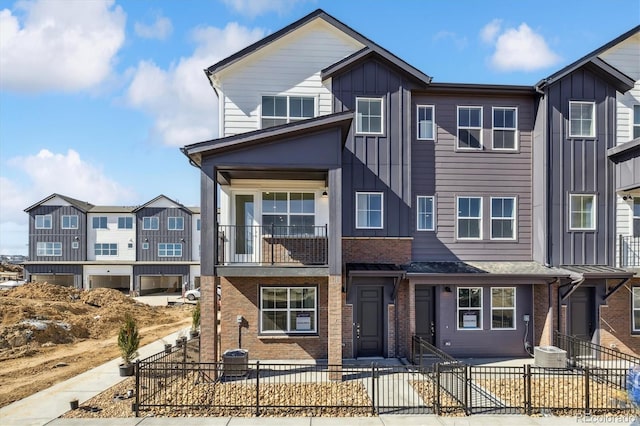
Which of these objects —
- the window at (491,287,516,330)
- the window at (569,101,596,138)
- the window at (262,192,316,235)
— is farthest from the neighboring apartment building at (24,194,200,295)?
the window at (569,101,596,138)

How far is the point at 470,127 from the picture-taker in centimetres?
1461

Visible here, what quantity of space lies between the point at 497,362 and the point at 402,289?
371 centimetres

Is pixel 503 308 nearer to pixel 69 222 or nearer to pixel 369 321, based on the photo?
pixel 369 321

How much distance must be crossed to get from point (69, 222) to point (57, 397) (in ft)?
118

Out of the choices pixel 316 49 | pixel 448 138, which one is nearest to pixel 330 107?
pixel 316 49

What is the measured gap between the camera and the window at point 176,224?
41750mm

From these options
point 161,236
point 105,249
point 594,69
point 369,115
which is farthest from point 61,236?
point 594,69

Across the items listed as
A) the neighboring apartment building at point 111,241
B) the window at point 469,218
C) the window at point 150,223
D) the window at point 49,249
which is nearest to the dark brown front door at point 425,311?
the window at point 469,218

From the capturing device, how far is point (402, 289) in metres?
13.8

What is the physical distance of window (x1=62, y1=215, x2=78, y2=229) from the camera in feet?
135

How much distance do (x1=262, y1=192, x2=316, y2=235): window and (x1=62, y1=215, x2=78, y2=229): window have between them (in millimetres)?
35165

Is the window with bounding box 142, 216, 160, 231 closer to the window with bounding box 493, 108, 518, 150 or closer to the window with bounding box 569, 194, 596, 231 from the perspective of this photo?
the window with bounding box 493, 108, 518, 150

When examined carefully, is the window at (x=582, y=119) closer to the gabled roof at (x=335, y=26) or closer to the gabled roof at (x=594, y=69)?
the gabled roof at (x=594, y=69)

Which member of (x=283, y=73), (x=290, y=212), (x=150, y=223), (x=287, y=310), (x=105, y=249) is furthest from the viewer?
(x=150, y=223)
